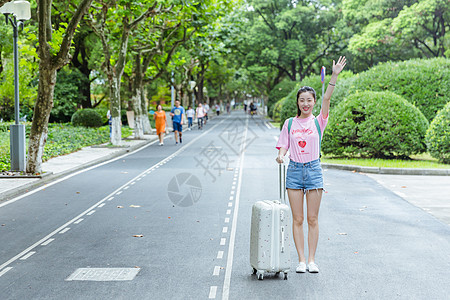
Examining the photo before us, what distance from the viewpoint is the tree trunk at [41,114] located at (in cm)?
1461

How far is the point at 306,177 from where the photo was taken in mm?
6176

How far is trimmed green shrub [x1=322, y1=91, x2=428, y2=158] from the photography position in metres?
17.7

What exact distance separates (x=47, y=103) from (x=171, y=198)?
206 inches

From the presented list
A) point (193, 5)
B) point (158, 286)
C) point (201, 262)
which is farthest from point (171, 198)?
point (193, 5)

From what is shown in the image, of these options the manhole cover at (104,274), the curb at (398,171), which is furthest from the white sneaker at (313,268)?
the curb at (398,171)

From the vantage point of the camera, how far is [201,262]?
22.5 feet

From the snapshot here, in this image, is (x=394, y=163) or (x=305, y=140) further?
(x=394, y=163)

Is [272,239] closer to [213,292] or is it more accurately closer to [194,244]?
[213,292]

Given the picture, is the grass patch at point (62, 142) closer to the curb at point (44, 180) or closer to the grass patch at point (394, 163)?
the curb at point (44, 180)

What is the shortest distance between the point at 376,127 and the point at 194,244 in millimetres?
11509

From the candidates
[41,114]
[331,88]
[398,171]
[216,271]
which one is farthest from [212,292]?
[398,171]

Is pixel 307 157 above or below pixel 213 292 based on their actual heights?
above

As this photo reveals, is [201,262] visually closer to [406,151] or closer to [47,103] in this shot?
[47,103]

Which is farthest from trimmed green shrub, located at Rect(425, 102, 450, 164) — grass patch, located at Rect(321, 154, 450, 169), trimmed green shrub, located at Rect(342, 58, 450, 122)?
trimmed green shrub, located at Rect(342, 58, 450, 122)
